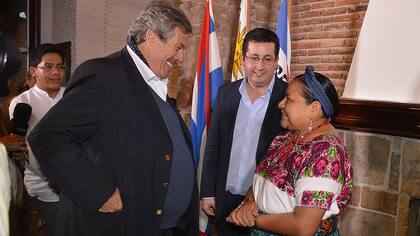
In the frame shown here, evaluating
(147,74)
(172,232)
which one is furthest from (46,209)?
(147,74)

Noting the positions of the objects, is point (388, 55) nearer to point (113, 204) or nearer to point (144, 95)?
point (144, 95)

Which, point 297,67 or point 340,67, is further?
point 297,67

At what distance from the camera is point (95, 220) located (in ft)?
4.75

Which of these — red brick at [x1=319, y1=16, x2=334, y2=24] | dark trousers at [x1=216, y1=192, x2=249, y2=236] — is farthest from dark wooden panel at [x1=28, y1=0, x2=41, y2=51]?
dark trousers at [x1=216, y1=192, x2=249, y2=236]

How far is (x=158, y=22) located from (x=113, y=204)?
747mm

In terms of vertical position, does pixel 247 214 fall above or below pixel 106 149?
below

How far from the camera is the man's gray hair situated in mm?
1577

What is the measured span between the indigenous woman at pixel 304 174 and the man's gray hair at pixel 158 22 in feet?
1.82

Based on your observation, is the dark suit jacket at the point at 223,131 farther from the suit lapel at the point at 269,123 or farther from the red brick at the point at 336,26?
the red brick at the point at 336,26

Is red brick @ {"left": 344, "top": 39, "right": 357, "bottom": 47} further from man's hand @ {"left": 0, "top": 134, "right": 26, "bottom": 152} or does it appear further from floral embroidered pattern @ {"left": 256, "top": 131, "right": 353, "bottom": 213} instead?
man's hand @ {"left": 0, "top": 134, "right": 26, "bottom": 152}

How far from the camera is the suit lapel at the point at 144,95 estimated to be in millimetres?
1528

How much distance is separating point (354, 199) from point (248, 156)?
856 millimetres

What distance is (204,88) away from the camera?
290 centimetres

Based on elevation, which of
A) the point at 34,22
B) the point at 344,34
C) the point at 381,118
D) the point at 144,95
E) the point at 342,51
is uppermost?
the point at 34,22
